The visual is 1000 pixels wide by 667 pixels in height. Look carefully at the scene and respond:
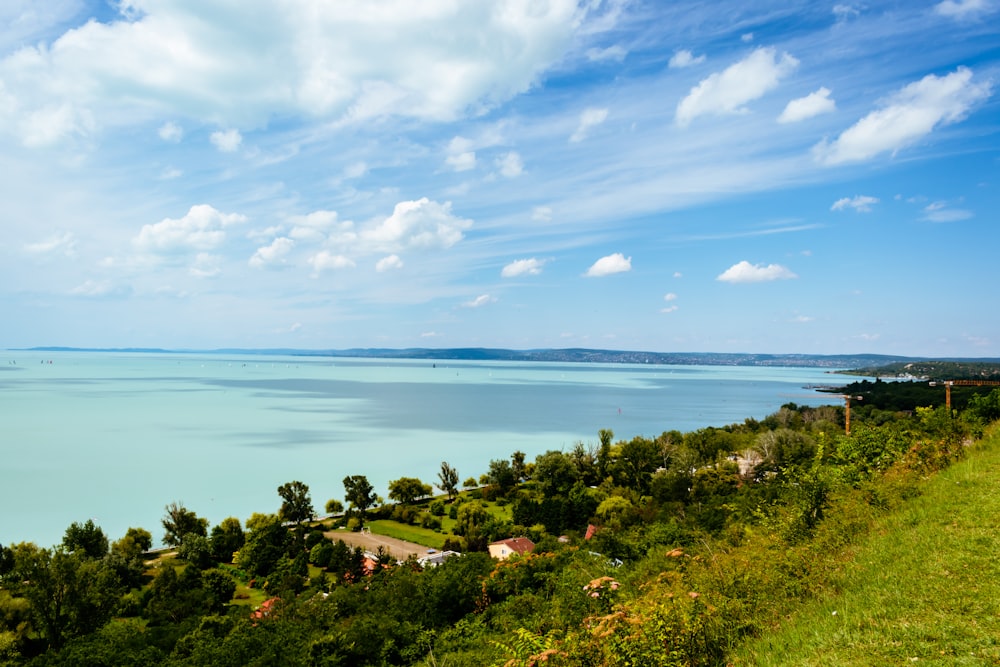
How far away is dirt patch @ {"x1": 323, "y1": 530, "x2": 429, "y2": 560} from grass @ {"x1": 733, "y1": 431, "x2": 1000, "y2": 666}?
25.2 meters

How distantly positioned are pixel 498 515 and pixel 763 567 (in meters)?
31.7

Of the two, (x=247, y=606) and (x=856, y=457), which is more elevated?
(x=856, y=457)

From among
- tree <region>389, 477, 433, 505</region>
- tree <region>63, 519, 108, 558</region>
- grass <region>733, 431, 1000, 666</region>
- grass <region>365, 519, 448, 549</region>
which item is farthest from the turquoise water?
grass <region>733, 431, 1000, 666</region>

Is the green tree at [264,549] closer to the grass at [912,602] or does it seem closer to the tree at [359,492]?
the tree at [359,492]

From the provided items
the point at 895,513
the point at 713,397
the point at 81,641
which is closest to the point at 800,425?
the point at 895,513

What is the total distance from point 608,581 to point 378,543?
2512 cm

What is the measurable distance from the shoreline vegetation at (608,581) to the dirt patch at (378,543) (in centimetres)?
52

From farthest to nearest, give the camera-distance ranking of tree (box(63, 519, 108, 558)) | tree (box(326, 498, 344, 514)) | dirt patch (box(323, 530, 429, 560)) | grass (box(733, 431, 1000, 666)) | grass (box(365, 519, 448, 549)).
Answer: tree (box(326, 498, 344, 514))
grass (box(365, 519, 448, 549))
dirt patch (box(323, 530, 429, 560))
tree (box(63, 519, 108, 558))
grass (box(733, 431, 1000, 666))

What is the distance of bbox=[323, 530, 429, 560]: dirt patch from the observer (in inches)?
1158

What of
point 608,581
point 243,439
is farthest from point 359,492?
point 243,439

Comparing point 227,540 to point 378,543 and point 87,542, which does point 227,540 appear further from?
point 378,543

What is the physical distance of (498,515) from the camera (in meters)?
36.7

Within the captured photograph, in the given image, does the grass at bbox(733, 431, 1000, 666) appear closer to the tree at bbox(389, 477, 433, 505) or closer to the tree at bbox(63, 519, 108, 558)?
the tree at bbox(63, 519, 108, 558)

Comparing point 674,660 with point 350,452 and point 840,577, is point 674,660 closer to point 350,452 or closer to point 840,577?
point 840,577
